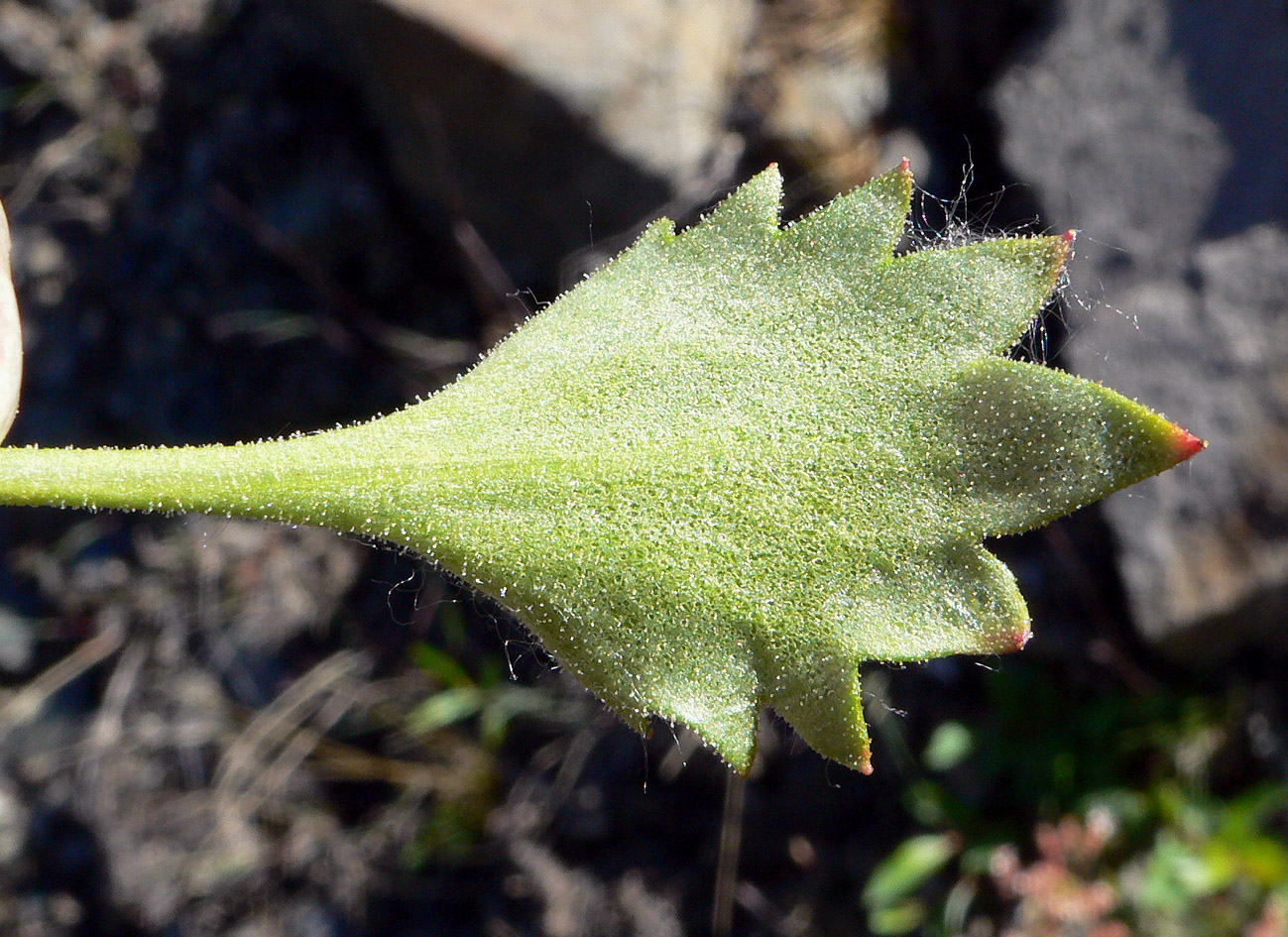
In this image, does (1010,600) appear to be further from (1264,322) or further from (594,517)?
(1264,322)

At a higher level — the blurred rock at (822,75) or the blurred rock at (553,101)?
the blurred rock at (822,75)

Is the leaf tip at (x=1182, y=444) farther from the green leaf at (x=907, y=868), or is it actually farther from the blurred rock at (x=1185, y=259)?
the green leaf at (x=907, y=868)

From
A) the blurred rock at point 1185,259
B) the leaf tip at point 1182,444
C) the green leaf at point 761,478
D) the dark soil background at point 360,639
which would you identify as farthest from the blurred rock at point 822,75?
the leaf tip at point 1182,444

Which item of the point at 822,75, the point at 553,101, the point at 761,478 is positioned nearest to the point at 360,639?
the point at 553,101

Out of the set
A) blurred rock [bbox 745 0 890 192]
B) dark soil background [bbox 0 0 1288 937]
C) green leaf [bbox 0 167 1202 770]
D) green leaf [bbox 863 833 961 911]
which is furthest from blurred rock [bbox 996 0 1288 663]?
green leaf [bbox 0 167 1202 770]

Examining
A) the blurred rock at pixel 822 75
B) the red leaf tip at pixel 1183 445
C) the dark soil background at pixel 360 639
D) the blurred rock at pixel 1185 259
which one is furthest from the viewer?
the blurred rock at pixel 822 75

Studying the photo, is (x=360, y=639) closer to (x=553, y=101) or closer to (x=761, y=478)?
(x=553, y=101)
